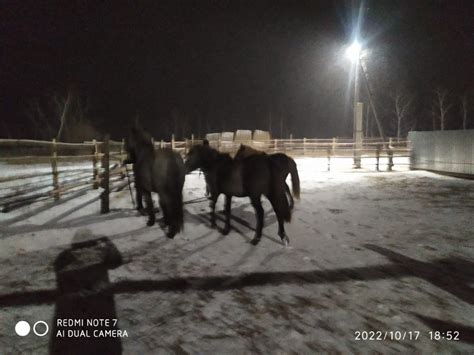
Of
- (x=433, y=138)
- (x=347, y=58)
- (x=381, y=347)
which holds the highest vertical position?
(x=347, y=58)

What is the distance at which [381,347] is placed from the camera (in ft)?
8.43

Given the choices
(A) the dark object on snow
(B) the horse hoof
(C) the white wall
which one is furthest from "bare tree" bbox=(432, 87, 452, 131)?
(A) the dark object on snow

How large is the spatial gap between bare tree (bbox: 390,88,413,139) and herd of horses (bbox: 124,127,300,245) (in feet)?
148

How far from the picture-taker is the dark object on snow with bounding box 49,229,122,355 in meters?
2.51

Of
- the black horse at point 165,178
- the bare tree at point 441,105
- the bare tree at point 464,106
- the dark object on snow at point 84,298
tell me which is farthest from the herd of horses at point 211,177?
the bare tree at point 464,106

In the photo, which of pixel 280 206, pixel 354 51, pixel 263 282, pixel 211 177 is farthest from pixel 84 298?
pixel 354 51

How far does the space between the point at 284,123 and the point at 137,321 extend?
72345 millimetres

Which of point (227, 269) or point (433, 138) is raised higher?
point (433, 138)

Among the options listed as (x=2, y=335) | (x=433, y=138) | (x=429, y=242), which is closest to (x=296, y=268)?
(x=429, y=242)

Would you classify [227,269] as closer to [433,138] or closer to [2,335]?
[2,335]

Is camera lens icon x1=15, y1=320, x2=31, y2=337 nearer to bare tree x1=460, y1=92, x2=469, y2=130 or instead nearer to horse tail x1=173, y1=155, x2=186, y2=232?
horse tail x1=173, y1=155, x2=186, y2=232

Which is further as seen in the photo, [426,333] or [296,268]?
[296,268]

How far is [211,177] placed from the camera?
5.82m

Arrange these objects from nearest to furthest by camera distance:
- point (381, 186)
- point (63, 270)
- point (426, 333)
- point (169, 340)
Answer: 1. point (169, 340)
2. point (426, 333)
3. point (63, 270)
4. point (381, 186)
